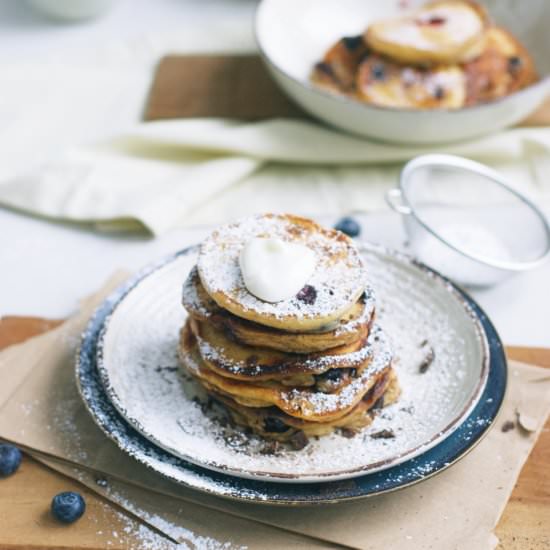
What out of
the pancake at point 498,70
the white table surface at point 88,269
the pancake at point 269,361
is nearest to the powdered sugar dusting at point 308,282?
the pancake at point 269,361

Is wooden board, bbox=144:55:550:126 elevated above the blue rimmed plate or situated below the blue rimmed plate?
below

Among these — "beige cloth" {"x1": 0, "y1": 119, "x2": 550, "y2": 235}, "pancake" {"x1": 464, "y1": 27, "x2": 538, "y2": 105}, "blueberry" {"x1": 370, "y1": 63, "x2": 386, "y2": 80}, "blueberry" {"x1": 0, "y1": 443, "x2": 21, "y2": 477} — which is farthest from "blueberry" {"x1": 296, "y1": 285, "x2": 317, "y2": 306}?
"pancake" {"x1": 464, "y1": 27, "x2": 538, "y2": 105}

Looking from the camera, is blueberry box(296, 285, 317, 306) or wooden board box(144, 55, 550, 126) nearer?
blueberry box(296, 285, 317, 306)

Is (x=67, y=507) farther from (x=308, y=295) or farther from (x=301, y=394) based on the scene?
(x=308, y=295)

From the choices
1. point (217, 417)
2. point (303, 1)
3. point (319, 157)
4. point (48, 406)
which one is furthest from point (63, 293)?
point (303, 1)

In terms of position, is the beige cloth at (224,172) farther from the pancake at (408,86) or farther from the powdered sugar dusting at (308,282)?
the powdered sugar dusting at (308,282)

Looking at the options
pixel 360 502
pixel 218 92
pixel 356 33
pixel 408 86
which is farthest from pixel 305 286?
pixel 356 33

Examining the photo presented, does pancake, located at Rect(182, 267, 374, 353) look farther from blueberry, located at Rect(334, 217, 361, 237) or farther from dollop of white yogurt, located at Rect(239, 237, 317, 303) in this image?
blueberry, located at Rect(334, 217, 361, 237)
